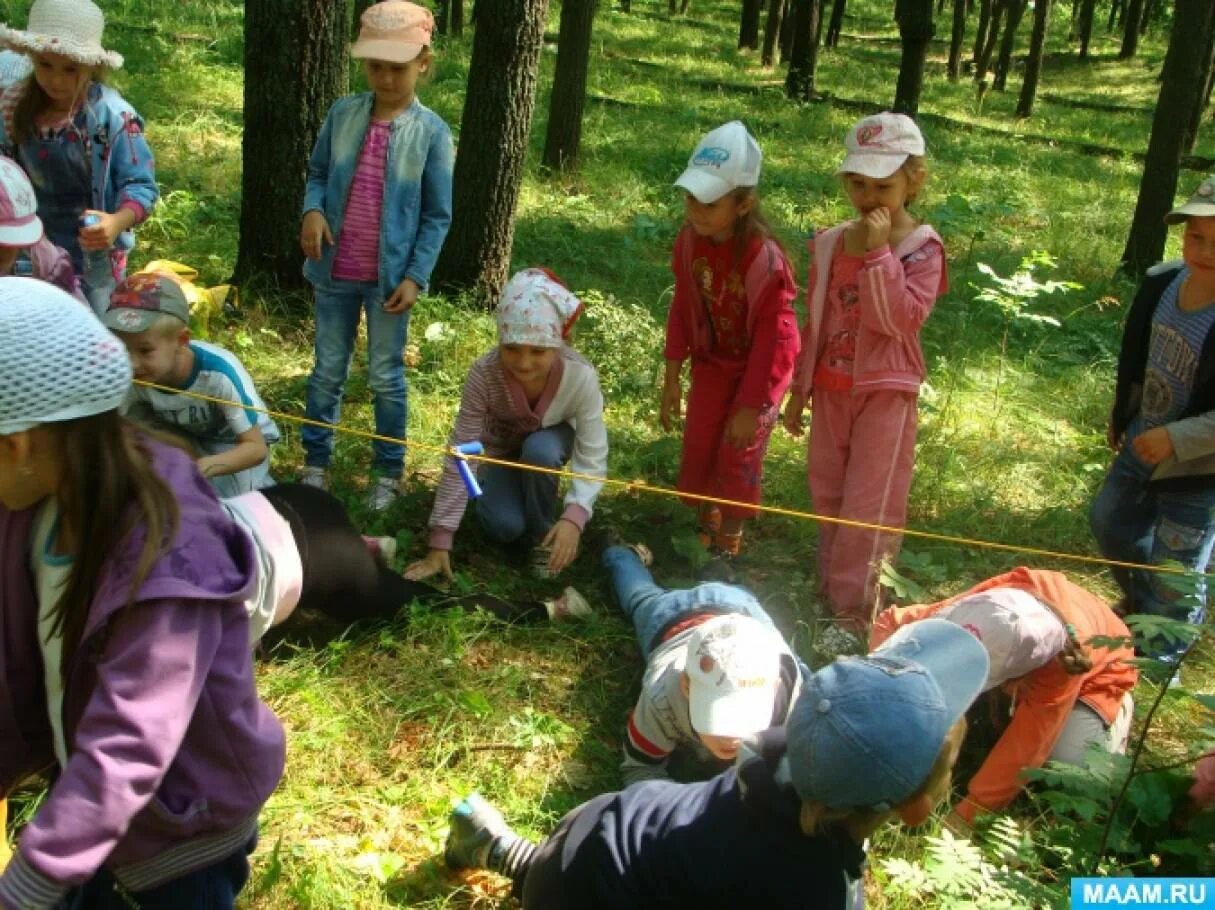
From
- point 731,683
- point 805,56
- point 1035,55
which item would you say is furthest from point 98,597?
point 1035,55

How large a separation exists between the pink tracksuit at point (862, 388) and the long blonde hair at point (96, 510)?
8.47 feet

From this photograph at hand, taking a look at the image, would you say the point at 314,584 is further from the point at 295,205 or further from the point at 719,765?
the point at 295,205

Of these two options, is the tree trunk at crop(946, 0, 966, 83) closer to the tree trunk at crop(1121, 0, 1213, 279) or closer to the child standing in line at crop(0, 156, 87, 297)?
the tree trunk at crop(1121, 0, 1213, 279)

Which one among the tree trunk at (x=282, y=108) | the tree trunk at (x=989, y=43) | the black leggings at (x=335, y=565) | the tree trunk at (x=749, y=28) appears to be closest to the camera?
the black leggings at (x=335, y=565)

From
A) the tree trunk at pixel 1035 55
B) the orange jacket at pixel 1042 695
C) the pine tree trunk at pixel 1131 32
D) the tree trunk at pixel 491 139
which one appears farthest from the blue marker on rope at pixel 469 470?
the pine tree trunk at pixel 1131 32

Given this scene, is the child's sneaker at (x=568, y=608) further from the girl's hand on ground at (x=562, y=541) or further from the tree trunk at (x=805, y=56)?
the tree trunk at (x=805, y=56)

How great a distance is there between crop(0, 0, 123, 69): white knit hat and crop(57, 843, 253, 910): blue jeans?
2.86 metres

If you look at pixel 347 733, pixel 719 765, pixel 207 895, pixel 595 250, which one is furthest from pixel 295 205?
pixel 207 895

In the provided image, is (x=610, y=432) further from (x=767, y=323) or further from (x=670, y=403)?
(x=767, y=323)

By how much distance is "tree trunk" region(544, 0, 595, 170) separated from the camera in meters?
8.06

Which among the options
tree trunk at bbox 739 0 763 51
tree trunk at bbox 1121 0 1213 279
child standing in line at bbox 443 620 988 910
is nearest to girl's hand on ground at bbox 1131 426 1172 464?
child standing in line at bbox 443 620 988 910

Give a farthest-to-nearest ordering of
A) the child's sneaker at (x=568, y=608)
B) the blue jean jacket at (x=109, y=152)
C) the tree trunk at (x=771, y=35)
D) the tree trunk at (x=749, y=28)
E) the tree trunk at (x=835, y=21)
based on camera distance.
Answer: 1. the tree trunk at (x=835, y=21)
2. the tree trunk at (x=749, y=28)
3. the tree trunk at (x=771, y=35)
4. the blue jean jacket at (x=109, y=152)
5. the child's sneaker at (x=568, y=608)

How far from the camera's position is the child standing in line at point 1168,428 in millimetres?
3506

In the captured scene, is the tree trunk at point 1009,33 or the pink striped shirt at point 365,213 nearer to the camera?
the pink striped shirt at point 365,213
